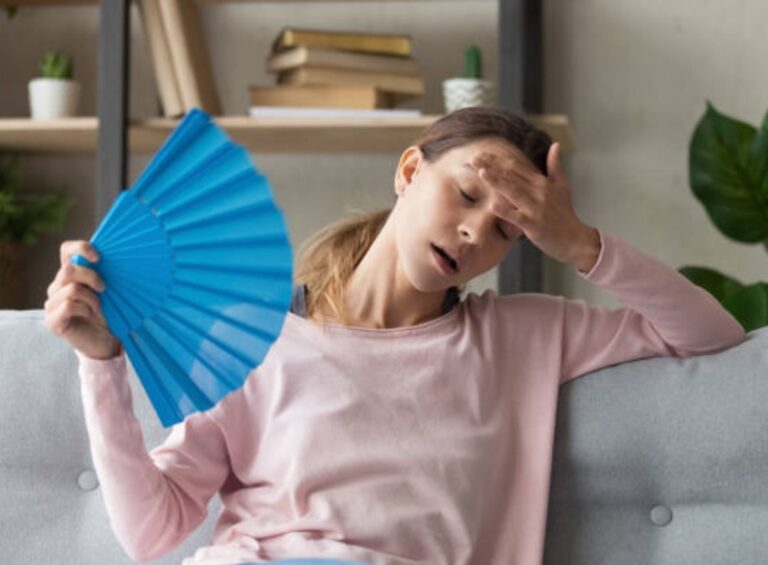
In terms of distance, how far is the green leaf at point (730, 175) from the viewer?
2.88m

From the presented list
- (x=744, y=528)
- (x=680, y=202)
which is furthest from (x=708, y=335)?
(x=680, y=202)

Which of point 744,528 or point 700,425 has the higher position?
point 700,425

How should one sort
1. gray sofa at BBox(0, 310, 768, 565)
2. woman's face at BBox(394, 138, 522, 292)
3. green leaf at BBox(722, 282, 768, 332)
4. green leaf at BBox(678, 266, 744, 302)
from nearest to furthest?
Answer: woman's face at BBox(394, 138, 522, 292) → gray sofa at BBox(0, 310, 768, 565) → green leaf at BBox(722, 282, 768, 332) → green leaf at BBox(678, 266, 744, 302)

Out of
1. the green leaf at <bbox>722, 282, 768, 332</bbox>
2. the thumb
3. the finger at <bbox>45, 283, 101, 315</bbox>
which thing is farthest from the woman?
the green leaf at <bbox>722, 282, 768, 332</bbox>

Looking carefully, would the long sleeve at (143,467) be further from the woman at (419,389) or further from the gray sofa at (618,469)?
the gray sofa at (618,469)

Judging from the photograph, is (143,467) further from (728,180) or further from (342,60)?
(728,180)

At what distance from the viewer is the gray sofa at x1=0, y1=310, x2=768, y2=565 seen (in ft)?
5.31

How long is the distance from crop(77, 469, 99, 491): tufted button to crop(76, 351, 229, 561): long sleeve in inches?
7.0

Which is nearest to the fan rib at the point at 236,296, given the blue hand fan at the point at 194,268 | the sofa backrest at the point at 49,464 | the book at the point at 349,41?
the blue hand fan at the point at 194,268

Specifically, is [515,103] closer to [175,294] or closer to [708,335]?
[708,335]

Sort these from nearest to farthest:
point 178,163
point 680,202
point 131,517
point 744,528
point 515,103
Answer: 1. point 178,163
2. point 131,517
3. point 744,528
4. point 515,103
5. point 680,202

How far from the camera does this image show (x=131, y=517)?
146 cm

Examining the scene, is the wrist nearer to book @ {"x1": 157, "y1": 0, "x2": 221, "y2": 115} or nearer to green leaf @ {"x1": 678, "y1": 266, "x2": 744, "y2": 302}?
green leaf @ {"x1": 678, "y1": 266, "x2": 744, "y2": 302}

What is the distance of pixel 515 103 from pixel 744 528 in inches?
56.4
